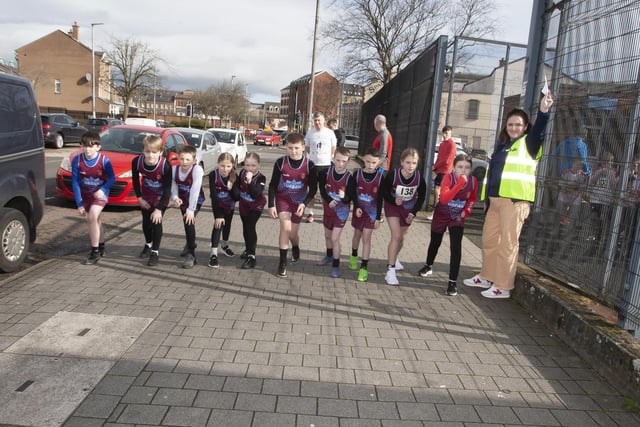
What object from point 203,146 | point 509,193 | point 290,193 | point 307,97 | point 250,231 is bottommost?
point 250,231

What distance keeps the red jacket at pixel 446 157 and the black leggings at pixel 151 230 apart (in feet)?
16.7

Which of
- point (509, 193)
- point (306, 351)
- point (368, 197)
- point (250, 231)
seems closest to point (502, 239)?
point (509, 193)

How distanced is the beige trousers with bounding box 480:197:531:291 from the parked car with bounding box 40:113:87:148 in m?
22.9

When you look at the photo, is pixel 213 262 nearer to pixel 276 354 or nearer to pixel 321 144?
pixel 276 354

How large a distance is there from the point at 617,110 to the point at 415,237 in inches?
183

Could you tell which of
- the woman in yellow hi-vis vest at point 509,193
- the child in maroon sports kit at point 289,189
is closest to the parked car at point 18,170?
the child in maroon sports kit at point 289,189

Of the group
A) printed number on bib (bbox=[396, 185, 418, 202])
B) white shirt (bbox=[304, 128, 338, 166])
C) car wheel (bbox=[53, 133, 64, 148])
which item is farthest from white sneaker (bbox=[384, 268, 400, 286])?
car wheel (bbox=[53, 133, 64, 148])

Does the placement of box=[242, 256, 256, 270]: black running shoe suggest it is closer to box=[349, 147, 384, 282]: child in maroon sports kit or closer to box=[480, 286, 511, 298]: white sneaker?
box=[349, 147, 384, 282]: child in maroon sports kit

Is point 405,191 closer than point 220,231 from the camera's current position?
Yes

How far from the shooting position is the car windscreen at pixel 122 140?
10.0 metres

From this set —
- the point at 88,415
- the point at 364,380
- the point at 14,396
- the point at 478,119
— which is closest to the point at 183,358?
the point at 88,415

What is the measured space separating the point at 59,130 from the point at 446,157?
2177cm

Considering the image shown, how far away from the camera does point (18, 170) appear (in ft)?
17.2

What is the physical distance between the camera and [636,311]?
11.9 feet
